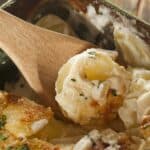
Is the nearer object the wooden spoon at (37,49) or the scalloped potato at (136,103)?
the scalloped potato at (136,103)

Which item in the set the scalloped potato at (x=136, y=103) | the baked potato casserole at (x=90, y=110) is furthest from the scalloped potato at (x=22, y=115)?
the scalloped potato at (x=136, y=103)

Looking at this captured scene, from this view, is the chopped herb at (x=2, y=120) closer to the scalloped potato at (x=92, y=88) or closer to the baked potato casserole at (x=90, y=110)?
the baked potato casserole at (x=90, y=110)

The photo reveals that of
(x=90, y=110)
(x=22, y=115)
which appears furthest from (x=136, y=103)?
(x=22, y=115)

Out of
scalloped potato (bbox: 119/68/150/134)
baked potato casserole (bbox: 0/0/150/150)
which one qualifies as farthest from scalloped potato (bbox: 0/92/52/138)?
scalloped potato (bbox: 119/68/150/134)

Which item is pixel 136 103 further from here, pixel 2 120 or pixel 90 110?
pixel 2 120

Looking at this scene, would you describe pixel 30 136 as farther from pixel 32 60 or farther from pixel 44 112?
pixel 32 60

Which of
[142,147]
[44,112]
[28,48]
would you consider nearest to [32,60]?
[28,48]

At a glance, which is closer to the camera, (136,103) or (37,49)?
(136,103)
